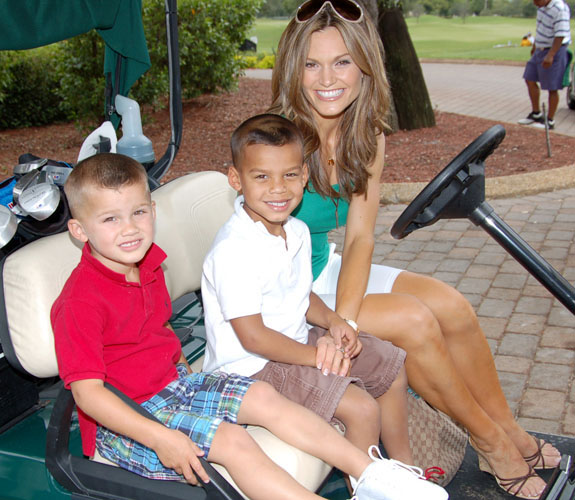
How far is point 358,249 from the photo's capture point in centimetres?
219

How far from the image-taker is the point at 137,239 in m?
1.63

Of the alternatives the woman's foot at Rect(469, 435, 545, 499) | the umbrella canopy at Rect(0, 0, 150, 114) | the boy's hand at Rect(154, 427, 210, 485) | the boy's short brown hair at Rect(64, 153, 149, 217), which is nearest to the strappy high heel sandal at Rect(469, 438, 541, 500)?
the woman's foot at Rect(469, 435, 545, 499)

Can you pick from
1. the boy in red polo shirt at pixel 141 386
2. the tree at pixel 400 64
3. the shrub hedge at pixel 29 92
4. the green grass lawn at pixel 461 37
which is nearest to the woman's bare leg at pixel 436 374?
the boy in red polo shirt at pixel 141 386

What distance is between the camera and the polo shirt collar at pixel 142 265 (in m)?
1.62

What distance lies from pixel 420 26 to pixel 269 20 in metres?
9.78

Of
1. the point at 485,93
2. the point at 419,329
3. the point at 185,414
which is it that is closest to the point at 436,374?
the point at 419,329

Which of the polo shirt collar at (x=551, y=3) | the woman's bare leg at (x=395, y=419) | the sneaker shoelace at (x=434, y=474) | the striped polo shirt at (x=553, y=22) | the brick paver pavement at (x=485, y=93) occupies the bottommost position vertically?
the brick paver pavement at (x=485, y=93)

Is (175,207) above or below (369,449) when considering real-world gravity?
above

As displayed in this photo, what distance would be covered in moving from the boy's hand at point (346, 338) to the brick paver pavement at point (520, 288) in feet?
3.63

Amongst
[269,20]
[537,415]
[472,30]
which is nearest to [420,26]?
[472,30]

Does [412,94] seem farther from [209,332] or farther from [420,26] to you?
[420,26]

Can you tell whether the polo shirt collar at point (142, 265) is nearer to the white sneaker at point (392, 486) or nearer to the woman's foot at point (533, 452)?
the white sneaker at point (392, 486)

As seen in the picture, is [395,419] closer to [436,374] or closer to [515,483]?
[436,374]

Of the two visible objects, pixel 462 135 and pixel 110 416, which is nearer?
pixel 110 416
